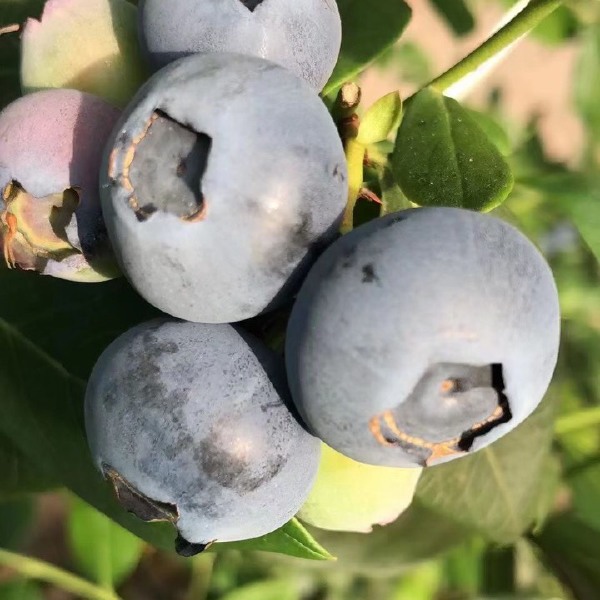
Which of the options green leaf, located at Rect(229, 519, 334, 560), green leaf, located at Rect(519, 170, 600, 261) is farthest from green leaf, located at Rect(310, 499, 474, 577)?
green leaf, located at Rect(519, 170, 600, 261)

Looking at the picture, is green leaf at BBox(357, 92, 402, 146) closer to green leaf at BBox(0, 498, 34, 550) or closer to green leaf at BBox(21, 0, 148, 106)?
green leaf at BBox(21, 0, 148, 106)

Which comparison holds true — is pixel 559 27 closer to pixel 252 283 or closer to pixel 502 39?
pixel 502 39

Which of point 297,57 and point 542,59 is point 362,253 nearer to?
point 297,57

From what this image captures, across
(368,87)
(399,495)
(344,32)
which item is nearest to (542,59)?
(368,87)

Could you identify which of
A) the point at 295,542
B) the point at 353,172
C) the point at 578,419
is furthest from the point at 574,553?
the point at 353,172

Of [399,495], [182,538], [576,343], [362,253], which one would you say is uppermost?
[362,253]
